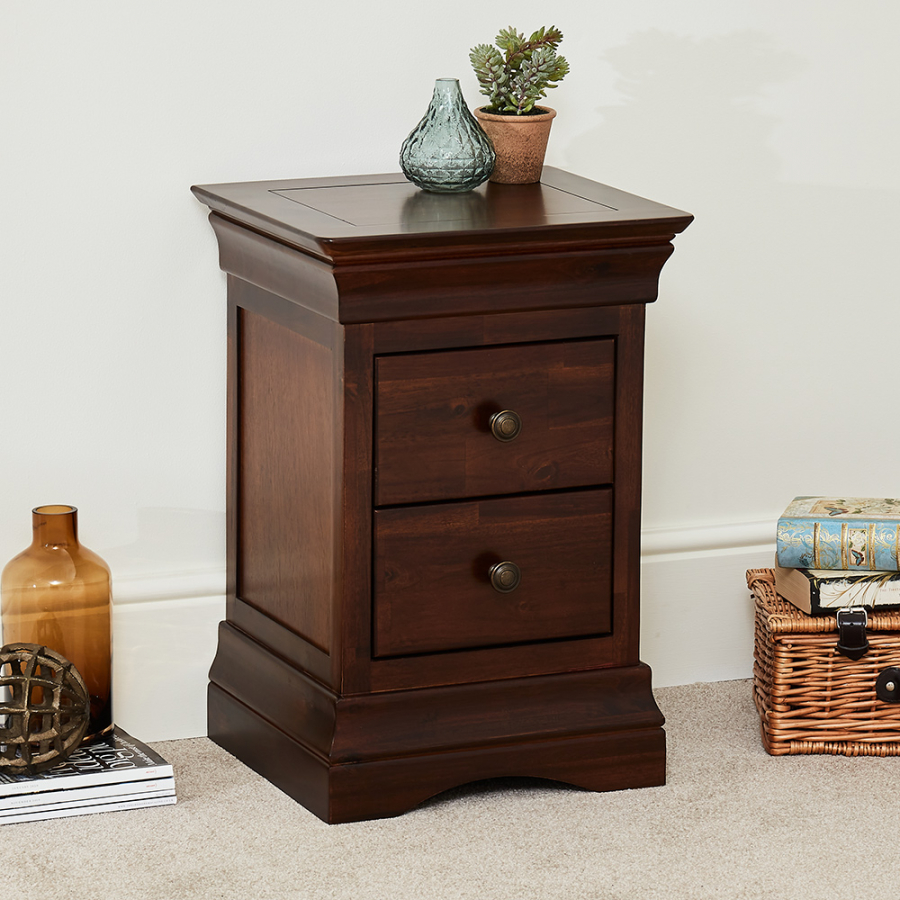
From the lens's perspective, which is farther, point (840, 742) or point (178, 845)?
point (840, 742)

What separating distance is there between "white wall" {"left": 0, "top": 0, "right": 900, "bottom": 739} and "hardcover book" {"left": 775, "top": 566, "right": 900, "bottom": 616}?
31 cm

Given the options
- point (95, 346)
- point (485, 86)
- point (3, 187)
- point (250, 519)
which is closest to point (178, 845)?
point (250, 519)

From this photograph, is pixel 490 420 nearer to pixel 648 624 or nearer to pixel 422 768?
pixel 422 768

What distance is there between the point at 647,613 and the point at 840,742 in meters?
0.35

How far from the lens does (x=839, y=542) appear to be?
2004 millimetres

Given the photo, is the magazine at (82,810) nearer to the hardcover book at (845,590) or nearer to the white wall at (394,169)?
the white wall at (394,169)

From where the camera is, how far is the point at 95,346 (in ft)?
6.48

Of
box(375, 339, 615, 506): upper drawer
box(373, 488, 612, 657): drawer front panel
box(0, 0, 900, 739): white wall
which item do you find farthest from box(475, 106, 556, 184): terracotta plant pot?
box(373, 488, 612, 657): drawer front panel

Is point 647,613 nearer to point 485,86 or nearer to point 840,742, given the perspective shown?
point 840,742

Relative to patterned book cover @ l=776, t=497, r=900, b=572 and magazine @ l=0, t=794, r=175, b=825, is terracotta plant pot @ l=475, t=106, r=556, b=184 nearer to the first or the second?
patterned book cover @ l=776, t=497, r=900, b=572

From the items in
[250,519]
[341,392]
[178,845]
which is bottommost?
[178,845]

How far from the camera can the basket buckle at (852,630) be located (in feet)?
6.49

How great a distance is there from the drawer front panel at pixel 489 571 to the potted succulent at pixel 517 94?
0.43 meters

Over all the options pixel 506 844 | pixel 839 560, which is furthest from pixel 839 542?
pixel 506 844
